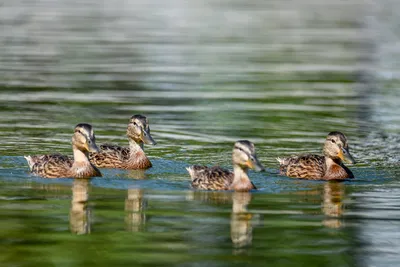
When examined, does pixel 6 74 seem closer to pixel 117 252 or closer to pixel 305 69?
pixel 305 69

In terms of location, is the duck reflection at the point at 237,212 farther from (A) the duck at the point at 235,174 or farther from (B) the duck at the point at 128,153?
(B) the duck at the point at 128,153

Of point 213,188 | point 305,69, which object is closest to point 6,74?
point 305,69

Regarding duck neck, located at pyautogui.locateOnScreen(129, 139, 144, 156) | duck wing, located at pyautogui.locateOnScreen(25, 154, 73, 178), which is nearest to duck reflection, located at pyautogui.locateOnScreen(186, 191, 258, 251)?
duck wing, located at pyautogui.locateOnScreen(25, 154, 73, 178)

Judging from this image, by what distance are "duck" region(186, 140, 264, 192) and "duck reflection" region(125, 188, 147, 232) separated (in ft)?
2.82

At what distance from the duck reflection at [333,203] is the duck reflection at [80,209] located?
2.77 meters

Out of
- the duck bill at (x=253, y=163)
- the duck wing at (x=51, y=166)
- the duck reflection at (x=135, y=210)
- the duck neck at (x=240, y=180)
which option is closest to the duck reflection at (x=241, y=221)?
the duck neck at (x=240, y=180)

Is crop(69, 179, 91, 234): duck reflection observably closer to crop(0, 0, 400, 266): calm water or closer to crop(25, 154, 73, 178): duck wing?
crop(0, 0, 400, 266): calm water

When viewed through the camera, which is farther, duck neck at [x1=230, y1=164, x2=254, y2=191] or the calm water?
duck neck at [x1=230, y1=164, x2=254, y2=191]

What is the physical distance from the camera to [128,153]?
60.3ft

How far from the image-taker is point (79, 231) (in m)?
13.0

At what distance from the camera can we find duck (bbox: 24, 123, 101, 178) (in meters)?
16.9

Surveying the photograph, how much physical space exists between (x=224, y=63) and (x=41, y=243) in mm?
22797

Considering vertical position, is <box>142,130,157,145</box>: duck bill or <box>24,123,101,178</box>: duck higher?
<box>142,130,157,145</box>: duck bill

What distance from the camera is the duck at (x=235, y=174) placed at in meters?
15.6
